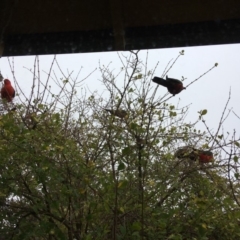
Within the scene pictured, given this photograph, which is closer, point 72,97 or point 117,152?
point 117,152

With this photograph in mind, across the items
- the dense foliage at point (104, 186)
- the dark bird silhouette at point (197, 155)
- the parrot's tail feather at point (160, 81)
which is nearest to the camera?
the dense foliage at point (104, 186)

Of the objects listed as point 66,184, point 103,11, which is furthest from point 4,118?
point 103,11

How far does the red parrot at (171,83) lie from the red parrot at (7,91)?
2.02 feet

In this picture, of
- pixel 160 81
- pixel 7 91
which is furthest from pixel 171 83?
pixel 7 91

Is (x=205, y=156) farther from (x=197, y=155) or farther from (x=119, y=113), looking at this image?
(x=119, y=113)

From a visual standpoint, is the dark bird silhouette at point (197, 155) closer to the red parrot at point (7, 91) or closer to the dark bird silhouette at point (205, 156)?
the dark bird silhouette at point (205, 156)

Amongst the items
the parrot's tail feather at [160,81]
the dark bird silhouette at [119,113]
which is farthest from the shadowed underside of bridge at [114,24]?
the dark bird silhouette at [119,113]

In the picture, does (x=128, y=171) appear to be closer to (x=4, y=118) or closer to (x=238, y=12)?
(x=4, y=118)

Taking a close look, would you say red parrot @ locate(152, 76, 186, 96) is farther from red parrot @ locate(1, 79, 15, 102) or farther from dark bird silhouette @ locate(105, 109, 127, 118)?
red parrot @ locate(1, 79, 15, 102)

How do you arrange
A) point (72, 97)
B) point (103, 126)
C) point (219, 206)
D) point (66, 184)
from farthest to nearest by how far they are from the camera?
1. point (72, 97)
2. point (103, 126)
3. point (219, 206)
4. point (66, 184)

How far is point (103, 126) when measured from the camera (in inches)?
66.6

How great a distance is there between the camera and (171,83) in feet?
6.10

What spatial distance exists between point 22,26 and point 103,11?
1.13 ft

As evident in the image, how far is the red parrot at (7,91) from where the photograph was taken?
188 cm
